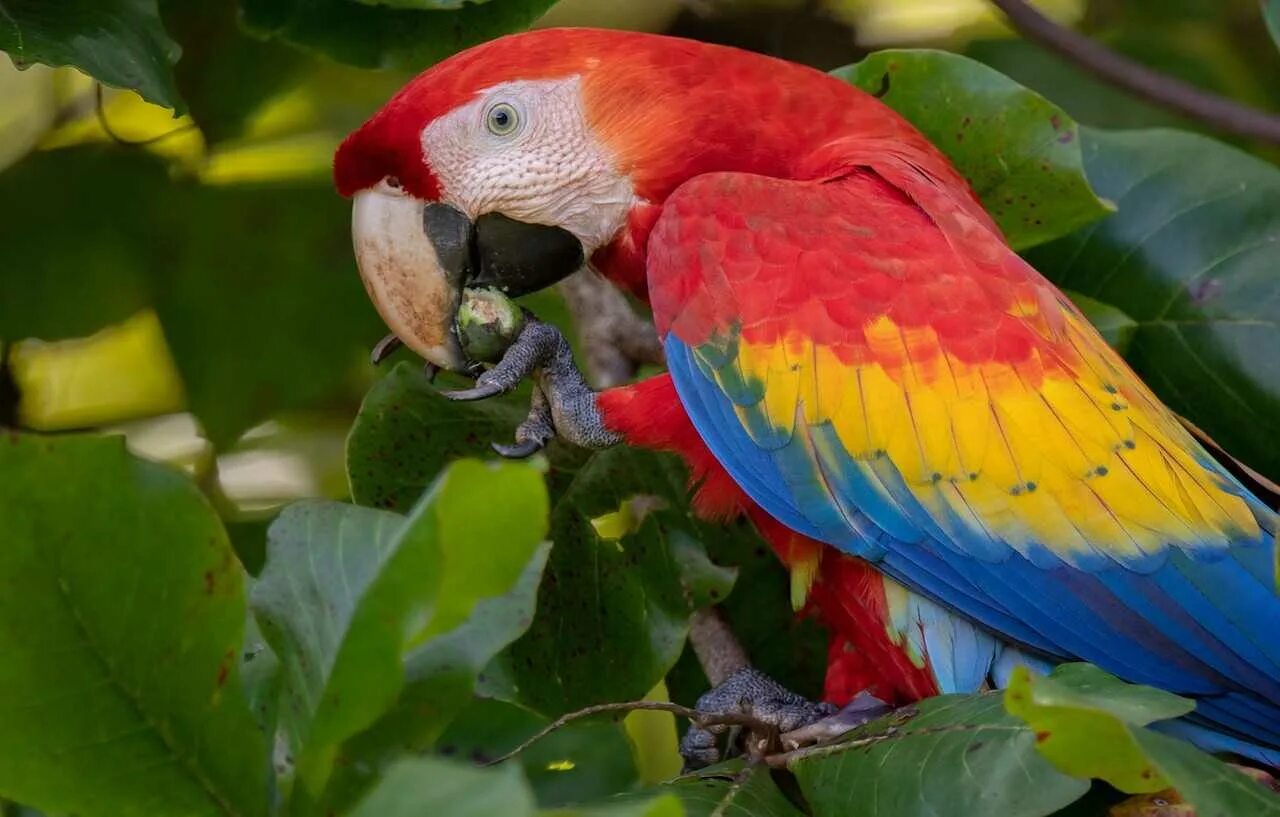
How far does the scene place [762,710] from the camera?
1271 millimetres

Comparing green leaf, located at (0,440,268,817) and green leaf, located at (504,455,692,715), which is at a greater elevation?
green leaf, located at (0,440,268,817)

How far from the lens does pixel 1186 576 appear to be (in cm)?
109

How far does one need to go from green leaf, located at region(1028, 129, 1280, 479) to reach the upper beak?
0.55m

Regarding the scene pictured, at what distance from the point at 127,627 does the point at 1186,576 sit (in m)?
0.74

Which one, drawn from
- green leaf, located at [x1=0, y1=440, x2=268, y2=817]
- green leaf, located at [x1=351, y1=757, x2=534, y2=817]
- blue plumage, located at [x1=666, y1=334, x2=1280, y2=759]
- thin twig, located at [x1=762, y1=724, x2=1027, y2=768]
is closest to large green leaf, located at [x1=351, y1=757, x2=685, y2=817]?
green leaf, located at [x1=351, y1=757, x2=534, y2=817]

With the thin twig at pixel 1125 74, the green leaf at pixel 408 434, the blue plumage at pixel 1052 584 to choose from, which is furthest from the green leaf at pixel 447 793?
the thin twig at pixel 1125 74

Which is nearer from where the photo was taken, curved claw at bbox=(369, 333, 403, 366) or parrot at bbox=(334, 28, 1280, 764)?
parrot at bbox=(334, 28, 1280, 764)

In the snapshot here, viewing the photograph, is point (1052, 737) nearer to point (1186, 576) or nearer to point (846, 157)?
point (1186, 576)

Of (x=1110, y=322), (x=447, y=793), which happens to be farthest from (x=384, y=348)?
(x=447, y=793)

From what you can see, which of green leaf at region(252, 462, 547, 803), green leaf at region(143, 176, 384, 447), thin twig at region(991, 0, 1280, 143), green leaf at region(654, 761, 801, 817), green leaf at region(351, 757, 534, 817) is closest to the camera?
green leaf at region(351, 757, 534, 817)

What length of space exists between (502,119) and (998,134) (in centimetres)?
47

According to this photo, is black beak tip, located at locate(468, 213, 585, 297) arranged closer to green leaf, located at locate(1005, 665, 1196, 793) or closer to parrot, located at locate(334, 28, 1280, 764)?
parrot, located at locate(334, 28, 1280, 764)

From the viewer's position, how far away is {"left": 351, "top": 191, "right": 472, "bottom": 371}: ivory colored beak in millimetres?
1252

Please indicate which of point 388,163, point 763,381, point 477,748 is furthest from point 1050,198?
point 477,748
